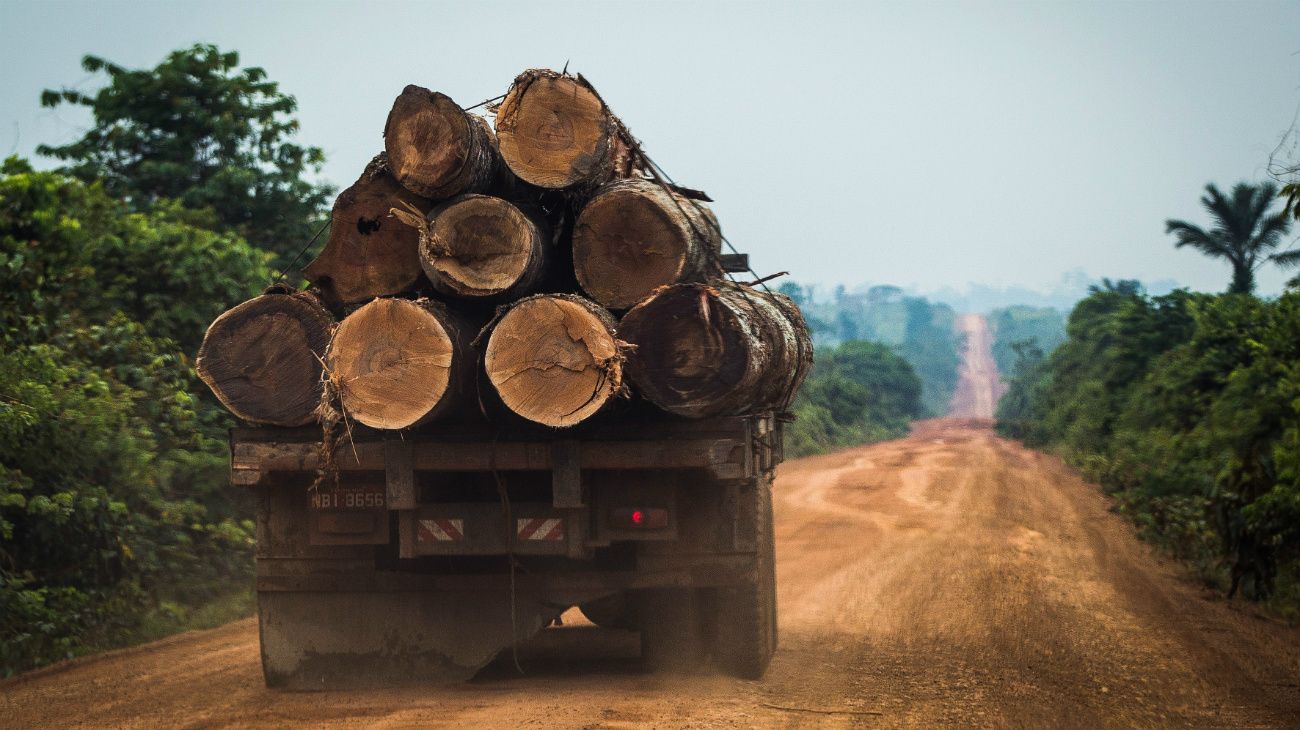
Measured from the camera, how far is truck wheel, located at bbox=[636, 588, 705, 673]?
706 cm

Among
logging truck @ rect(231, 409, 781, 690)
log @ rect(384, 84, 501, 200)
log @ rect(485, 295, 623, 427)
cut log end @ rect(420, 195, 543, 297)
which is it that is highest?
log @ rect(384, 84, 501, 200)

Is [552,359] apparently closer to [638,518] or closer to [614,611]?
[638,518]

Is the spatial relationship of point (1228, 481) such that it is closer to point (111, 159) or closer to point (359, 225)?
point (359, 225)

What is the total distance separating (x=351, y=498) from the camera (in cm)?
636

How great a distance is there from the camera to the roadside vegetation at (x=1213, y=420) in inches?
427

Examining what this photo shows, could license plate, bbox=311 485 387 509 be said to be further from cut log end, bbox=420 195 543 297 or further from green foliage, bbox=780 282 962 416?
green foliage, bbox=780 282 962 416

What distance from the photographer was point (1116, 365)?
81.4 ft

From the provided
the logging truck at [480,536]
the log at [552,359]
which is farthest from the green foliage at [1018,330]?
the log at [552,359]

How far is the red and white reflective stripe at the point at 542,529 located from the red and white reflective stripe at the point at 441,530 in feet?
0.96

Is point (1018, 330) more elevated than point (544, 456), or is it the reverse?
point (1018, 330)

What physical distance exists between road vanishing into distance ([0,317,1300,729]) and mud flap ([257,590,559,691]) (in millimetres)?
127

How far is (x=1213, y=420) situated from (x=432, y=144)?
11651mm

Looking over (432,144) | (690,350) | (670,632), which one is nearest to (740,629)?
(670,632)

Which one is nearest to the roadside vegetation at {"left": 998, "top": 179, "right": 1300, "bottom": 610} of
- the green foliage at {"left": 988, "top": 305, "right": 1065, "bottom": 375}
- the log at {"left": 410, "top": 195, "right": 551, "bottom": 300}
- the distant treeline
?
the distant treeline
